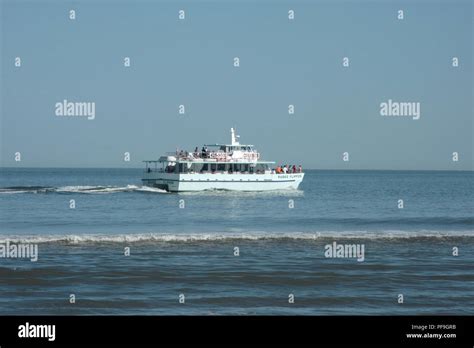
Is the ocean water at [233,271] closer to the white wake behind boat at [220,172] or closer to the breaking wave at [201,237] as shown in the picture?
the breaking wave at [201,237]

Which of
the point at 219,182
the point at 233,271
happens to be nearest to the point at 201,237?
the point at 233,271

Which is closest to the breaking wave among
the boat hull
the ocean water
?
the ocean water

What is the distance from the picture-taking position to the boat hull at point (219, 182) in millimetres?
60938

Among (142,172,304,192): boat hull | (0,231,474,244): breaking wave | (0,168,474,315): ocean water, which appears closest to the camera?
(0,168,474,315): ocean water

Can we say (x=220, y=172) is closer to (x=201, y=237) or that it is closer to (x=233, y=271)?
(x=201, y=237)

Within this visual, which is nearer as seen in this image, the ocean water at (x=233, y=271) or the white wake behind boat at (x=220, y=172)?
the ocean water at (x=233, y=271)

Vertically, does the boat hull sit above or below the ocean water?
above

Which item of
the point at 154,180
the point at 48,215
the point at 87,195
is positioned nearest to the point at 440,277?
the point at 48,215

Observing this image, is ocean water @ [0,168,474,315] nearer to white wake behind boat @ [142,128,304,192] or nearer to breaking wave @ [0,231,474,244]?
breaking wave @ [0,231,474,244]

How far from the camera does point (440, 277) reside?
55.2 ft

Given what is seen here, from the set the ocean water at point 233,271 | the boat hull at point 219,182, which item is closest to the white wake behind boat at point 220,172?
the boat hull at point 219,182

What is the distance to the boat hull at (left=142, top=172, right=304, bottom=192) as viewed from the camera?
2399 inches
